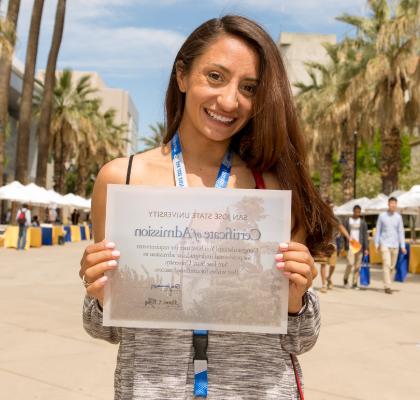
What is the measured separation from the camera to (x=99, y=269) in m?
1.79

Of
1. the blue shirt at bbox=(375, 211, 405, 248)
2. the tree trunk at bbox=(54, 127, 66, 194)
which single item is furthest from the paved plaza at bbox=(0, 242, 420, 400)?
the tree trunk at bbox=(54, 127, 66, 194)

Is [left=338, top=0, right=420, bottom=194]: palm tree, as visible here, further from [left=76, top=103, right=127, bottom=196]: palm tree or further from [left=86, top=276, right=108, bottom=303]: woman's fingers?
[left=76, top=103, right=127, bottom=196]: palm tree

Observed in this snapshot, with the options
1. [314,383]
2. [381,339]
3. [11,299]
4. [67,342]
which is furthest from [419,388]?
[11,299]

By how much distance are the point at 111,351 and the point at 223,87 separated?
17.1ft

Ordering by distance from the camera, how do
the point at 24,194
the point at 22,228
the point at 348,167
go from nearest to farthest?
the point at 22,228
the point at 24,194
the point at 348,167

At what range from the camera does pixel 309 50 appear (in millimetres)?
87188

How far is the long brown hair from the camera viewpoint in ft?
6.41

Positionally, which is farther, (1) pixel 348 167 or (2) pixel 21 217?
(1) pixel 348 167

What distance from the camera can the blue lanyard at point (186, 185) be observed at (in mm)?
1786

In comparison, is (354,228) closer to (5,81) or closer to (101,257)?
(101,257)

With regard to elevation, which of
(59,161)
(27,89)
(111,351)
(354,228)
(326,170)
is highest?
(27,89)

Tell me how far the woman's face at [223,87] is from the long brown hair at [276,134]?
0.03 meters

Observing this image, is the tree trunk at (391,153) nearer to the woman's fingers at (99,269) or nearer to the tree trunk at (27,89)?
the tree trunk at (27,89)

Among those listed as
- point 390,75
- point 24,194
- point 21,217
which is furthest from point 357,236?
point 24,194
